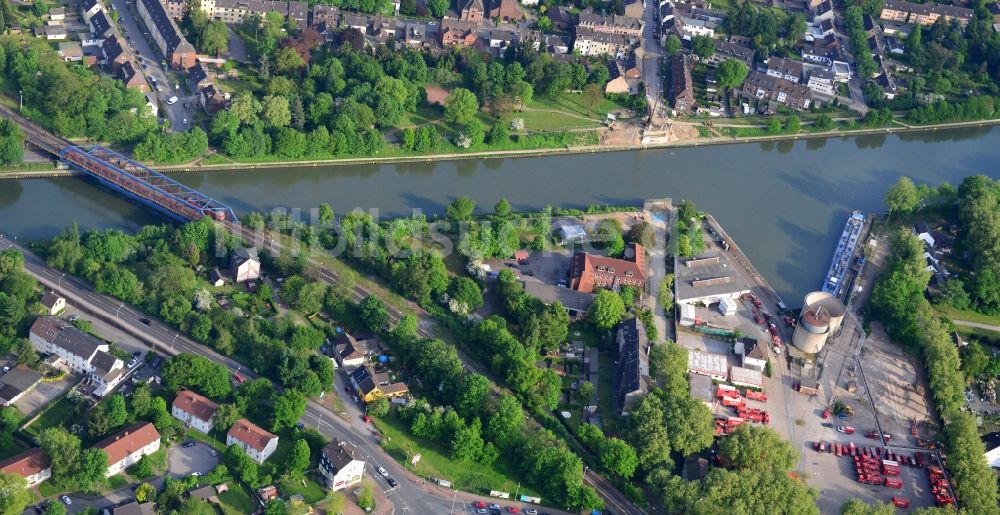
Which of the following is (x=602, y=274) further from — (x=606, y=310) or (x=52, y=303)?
(x=52, y=303)

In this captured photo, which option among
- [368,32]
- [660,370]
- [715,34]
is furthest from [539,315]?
[715,34]


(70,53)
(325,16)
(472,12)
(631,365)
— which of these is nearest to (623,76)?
(472,12)

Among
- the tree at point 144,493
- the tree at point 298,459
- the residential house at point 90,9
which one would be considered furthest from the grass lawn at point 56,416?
the residential house at point 90,9

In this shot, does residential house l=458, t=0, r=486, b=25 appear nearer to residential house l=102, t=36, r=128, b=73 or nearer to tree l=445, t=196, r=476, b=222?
tree l=445, t=196, r=476, b=222

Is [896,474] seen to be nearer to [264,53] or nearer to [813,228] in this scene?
[813,228]

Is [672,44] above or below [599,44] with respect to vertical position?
above

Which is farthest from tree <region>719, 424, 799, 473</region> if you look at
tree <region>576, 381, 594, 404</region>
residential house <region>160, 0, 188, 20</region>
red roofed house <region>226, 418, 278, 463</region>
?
residential house <region>160, 0, 188, 20</region>
